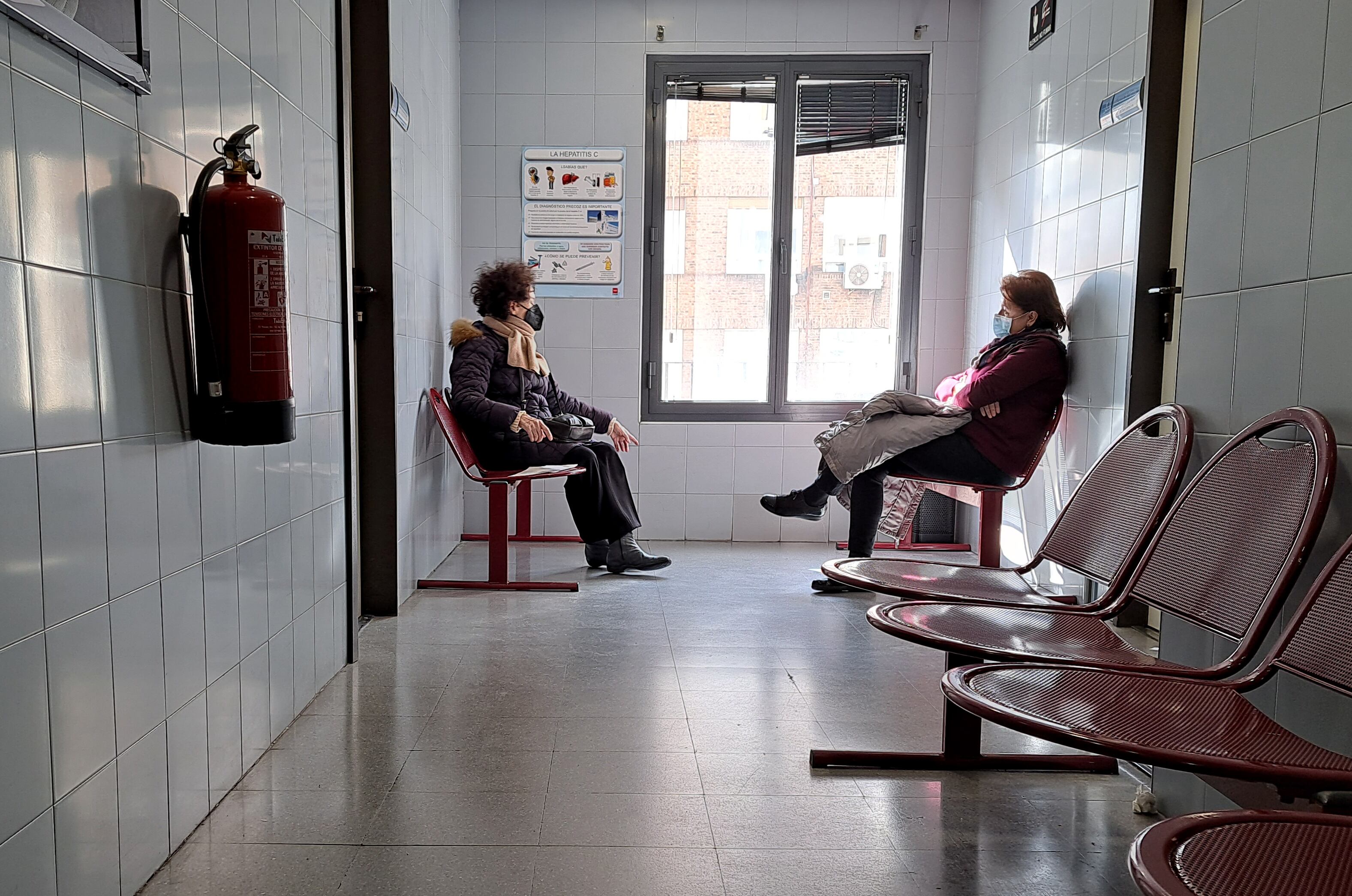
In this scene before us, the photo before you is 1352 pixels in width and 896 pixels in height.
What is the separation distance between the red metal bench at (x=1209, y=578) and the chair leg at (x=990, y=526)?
1.93 m

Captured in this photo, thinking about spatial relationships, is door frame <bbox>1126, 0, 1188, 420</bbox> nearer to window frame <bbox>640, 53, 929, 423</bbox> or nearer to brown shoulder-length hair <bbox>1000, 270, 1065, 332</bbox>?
brown shoulder-length hair <bbox>1000, 270, 1065, 332</bbox>

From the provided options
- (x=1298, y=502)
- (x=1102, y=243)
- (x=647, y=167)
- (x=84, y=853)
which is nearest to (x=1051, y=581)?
(x=1102, y=243)

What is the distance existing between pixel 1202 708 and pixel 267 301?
1625 millimetres

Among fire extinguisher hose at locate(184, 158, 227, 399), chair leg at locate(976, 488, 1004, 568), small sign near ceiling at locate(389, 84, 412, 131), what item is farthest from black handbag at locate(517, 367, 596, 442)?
fire extinguisher hose at locate(184, 158, 227, 399)

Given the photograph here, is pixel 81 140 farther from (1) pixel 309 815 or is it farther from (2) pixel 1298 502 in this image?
(2) pixel 1298 502

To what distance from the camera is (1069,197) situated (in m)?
3.75

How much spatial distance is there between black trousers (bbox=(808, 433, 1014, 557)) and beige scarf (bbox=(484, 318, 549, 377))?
4.34 feet

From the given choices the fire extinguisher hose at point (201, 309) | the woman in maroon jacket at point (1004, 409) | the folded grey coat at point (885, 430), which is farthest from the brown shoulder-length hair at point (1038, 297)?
the fire extinguisher hose at point (201, 309)

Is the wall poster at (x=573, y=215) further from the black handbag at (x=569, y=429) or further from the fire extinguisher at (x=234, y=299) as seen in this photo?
the fire extinguisher at (x=234, y=299)

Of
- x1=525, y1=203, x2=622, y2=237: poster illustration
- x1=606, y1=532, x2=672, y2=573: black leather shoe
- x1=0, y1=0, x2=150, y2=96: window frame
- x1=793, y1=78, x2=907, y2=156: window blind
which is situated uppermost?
x1=793, y1=78, x2=907, y2=156: window blind

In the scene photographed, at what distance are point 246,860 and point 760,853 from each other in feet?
2.93

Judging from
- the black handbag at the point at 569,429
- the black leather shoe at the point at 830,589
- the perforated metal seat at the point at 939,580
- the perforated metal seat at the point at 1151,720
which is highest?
the black handbag at the point at 569,429

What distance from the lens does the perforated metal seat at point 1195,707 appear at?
1.11 m

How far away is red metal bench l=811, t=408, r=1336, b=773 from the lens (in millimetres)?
1438
